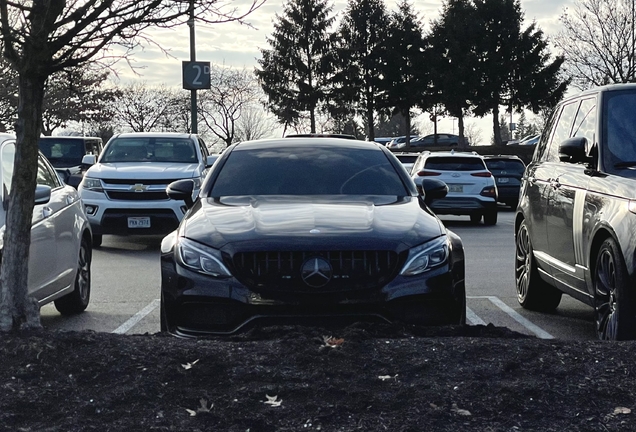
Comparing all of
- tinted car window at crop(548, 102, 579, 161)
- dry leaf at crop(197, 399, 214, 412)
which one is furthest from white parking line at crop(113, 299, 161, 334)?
dry leaf at crop(197, 399, 214, 412)

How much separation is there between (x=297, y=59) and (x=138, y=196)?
62.9m

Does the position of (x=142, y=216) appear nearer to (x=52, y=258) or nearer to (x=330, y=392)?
(x=52, y=258)

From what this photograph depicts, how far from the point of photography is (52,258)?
8.22 metres

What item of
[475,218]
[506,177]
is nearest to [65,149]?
[475,218]

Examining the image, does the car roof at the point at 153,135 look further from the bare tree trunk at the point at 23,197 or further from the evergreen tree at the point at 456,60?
the evergreen tree at the point at 456,60

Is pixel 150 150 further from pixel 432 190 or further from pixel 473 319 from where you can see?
pixel 432 190

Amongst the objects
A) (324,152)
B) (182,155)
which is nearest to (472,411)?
(324,152)

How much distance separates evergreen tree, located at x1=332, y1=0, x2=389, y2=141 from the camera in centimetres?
7775

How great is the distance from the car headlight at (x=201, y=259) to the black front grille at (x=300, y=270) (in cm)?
9

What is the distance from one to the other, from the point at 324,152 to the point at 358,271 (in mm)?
2157

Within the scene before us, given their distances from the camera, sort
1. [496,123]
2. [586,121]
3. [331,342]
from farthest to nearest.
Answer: [496,123] < [586,121] < [331,342]

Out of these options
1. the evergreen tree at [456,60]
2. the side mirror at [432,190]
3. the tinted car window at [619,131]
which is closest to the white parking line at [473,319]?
the side mirror at [432,190]

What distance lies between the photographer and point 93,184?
16047mm

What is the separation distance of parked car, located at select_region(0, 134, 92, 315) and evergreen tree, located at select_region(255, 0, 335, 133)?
68337 mm
